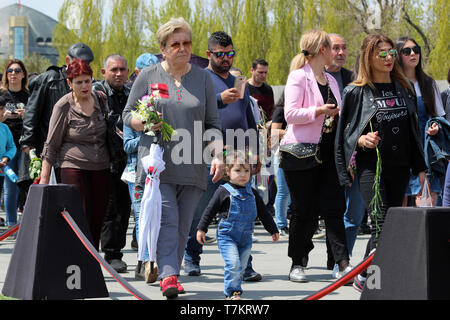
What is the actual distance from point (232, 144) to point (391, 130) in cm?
156

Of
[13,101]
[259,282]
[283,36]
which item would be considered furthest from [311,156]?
[283,36]

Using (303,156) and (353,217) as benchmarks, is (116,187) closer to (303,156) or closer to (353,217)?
(303,156)

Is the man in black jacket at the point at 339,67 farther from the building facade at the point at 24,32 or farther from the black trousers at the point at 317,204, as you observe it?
the building facade at the point at 24,32

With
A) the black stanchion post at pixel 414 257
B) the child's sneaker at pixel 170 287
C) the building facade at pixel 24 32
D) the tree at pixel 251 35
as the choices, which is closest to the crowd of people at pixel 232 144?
the child's sneaker at pixel 170 287

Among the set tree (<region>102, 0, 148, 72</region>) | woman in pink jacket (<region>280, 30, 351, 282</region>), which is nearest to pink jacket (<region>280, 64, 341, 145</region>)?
woman in pink jacket (<region>280, 30, 351, 282</region>)

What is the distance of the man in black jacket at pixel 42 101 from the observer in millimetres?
7809

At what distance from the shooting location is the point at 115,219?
8.23 metres

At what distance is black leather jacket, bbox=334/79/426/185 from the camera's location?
6542mm

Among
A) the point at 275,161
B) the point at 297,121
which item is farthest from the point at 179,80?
the point at 275,161

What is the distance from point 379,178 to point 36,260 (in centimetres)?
264

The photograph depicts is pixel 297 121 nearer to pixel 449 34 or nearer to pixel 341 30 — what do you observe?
pixel 449 34

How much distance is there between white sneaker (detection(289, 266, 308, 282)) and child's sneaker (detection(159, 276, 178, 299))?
144 centimetres
